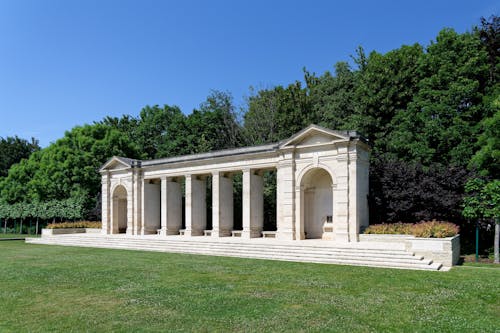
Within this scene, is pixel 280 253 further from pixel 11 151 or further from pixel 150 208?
pixel 11 151

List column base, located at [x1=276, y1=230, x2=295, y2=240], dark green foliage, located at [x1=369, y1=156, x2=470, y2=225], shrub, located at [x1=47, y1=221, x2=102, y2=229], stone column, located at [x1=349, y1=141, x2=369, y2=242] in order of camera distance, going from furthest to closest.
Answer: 1. shrub, located at [x1=47, y1=221, x2=102, y2=229]
2. column base, located at [x1=276, y1=230, x2=295, y2=240]
3. dark green foliage, located at [x1=369, y1=156, x2=470, y2=225]
4. stone column, located at [x1=349, y1=141, x2=369, y2=242]

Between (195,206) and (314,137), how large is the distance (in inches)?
484

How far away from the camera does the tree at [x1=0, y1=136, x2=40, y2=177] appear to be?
66.6 meters

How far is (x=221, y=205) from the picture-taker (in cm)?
3028

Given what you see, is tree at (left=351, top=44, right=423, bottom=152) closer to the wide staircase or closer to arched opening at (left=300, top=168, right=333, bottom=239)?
arched opening at (left=300, top=168, right=333, bottom=239)

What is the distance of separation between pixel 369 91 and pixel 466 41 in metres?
7.52

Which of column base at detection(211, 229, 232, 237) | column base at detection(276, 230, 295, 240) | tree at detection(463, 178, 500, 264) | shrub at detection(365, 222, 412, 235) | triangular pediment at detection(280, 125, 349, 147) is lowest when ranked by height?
column base at detection(211, 229, 232, 237)

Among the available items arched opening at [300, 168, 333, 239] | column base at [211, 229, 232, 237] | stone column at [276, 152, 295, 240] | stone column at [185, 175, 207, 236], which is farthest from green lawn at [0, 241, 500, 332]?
stone column at [185, 175, 207, 236]

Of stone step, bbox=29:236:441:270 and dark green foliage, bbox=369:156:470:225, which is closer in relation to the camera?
stone step, bbox=29:236:441:270

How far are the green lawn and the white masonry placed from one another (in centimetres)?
743

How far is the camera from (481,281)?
44.9 ft

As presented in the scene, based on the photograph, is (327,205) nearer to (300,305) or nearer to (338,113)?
(338,113)

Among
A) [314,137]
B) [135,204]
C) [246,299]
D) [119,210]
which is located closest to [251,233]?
[314,137]

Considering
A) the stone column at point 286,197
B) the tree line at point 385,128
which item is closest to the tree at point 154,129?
the tree line at point 385,128
